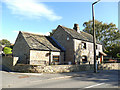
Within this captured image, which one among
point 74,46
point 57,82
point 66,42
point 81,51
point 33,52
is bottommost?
point 57,82

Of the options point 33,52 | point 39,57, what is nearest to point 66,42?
point 39,57

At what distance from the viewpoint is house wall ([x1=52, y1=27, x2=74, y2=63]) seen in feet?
78.9

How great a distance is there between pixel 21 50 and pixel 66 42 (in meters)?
9.26

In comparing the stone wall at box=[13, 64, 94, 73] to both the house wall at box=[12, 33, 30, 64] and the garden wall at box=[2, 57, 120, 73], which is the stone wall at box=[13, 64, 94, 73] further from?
the house wall at box=[12, 33, 30, 64]

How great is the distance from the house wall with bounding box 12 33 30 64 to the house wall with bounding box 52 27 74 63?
8.23m

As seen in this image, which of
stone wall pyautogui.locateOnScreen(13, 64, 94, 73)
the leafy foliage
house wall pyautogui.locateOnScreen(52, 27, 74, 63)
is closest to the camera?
stone wall pyautogui.locateOnScreen(13, 64, 94, 73)

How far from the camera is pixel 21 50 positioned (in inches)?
844

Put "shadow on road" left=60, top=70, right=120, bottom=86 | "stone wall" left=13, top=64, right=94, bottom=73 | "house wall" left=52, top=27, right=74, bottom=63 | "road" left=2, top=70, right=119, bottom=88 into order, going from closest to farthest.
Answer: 1. "road" left=2, top=70, right=119, bottom=88
2. "shadow on road" left=60, top=70, right=120, bottom=86
3. "stone wall" left=13, top=64, right=94, bottom=73
4. "house wall" left=52, top=27, right=74, bottom=63

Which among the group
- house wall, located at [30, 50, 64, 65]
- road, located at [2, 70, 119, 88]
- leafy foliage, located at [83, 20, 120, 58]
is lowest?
road, located at [2, 70, 119, 88]

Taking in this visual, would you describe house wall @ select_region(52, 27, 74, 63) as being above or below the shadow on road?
above

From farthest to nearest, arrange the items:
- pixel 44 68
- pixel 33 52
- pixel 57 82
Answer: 1. pixel 33 52
2. pixel 44 68
3. pixel 57 82

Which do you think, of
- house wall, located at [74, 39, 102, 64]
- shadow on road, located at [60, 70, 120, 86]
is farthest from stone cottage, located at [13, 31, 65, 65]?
shadow on road, located at [60, 70, 120, 86]

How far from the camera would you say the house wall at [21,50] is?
65.8ft

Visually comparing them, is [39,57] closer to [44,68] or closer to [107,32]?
[44,68]
